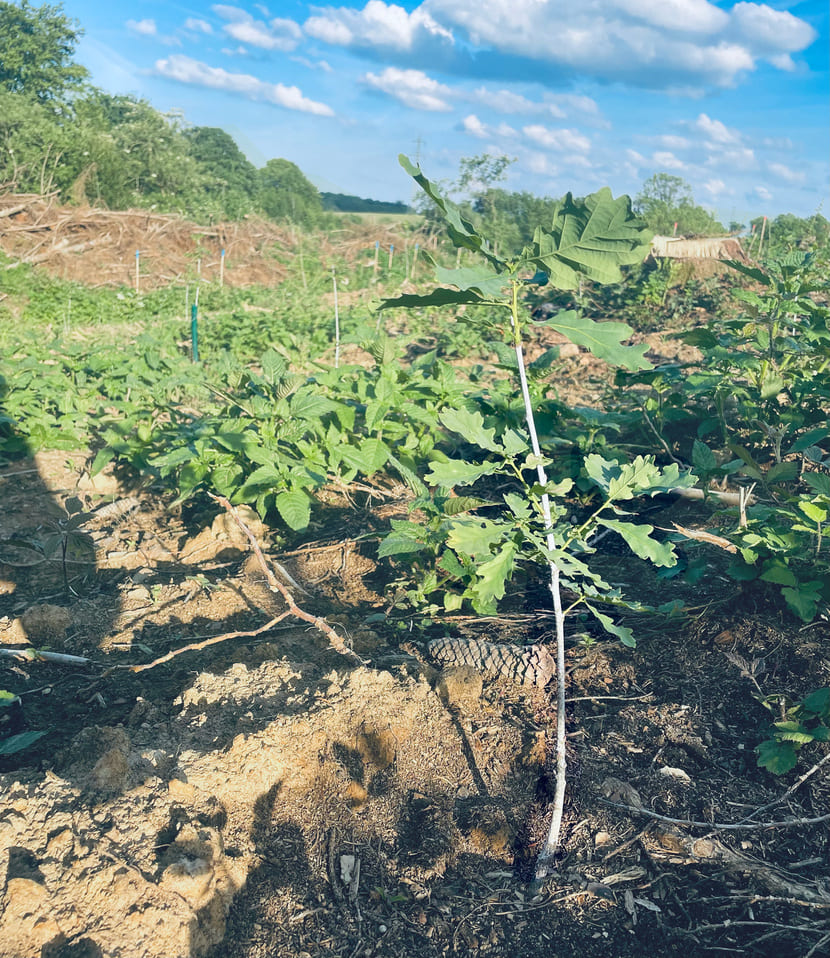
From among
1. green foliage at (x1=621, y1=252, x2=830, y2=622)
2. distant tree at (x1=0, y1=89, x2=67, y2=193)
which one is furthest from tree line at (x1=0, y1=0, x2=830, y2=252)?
green foliage at (x1=621, y1=252, x2=830, y2=622)

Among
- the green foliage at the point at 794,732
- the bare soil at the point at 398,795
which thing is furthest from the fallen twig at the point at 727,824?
the green foliage at the point at 794,732

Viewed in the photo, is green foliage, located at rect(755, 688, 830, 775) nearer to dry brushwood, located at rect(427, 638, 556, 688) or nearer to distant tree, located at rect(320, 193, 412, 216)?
dry brushwood, located at rect(427, 638, 556, 688)

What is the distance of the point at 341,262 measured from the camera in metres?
17.3

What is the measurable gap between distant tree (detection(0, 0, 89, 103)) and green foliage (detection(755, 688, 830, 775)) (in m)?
30.5

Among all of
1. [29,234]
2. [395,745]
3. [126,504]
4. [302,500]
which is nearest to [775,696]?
[395,745]

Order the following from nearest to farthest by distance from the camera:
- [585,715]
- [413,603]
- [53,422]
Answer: [585,715] < [413,603] < [53,422]

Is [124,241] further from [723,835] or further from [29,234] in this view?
[723,835]

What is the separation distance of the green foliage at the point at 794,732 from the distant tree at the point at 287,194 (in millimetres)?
20874

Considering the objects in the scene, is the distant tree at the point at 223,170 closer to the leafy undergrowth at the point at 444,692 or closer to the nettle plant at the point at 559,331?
the leafy undergrowth at the point at 444,692

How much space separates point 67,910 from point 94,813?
11.0 inches

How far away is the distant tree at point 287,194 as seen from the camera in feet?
77.5

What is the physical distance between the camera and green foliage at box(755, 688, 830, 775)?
2037 mm

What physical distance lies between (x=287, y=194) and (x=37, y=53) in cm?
1094

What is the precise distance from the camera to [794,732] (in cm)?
206
